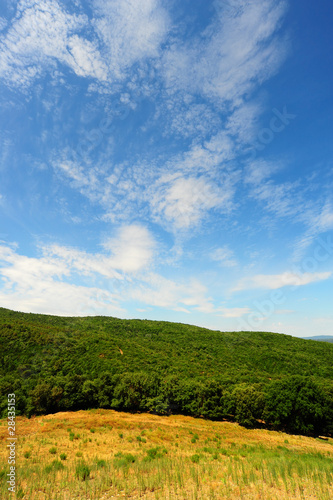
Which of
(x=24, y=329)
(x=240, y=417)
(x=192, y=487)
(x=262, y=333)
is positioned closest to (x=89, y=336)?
(x=24, y=329)

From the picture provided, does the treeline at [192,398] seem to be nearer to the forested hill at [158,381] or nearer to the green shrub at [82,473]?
the forested hill at [158,381]

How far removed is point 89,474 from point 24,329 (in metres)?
64.5

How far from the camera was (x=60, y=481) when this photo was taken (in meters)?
11.4

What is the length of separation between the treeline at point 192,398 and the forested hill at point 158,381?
0.16m

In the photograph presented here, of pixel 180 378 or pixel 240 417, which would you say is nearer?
pixel 240 417

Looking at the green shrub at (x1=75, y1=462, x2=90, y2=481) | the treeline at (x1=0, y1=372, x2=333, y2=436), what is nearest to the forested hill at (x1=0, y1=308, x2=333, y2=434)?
the treeline at (x1=0, y1=372, x2=333, y2=436)

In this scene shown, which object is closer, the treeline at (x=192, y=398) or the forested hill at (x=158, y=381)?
the treeline at (x=192, y=398)

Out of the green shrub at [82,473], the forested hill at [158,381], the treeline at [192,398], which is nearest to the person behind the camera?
the green shrub at [82,473]

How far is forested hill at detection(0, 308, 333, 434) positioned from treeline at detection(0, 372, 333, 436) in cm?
16

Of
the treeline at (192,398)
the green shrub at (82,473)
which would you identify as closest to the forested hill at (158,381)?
the treeline at (192,398)

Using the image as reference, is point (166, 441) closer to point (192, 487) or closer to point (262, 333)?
point (192, 487)

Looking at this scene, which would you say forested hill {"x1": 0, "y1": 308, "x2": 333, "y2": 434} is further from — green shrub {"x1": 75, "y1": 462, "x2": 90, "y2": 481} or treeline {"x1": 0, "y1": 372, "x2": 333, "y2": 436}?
green shrub {"x1": 75, "y1": 462, "x2": 90, "y2": 481}

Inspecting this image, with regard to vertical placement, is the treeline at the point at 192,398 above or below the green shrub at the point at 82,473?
below

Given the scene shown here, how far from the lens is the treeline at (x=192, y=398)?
37.0m
